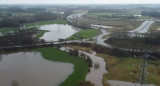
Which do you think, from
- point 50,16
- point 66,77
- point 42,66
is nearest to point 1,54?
point 42,66

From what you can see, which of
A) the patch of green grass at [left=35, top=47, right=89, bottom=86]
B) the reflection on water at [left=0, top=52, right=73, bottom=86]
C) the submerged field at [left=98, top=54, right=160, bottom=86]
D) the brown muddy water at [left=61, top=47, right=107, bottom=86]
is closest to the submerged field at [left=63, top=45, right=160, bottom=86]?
the submerged field at [left=98, top=54, right=160, bottom=86]

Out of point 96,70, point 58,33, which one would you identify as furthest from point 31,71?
point 58,33

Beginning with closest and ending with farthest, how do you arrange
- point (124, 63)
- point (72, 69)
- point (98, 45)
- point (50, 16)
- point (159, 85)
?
point (159, 85) → point (72, 69) → point (124, 63) → point (98, 45) → point (50, 16)

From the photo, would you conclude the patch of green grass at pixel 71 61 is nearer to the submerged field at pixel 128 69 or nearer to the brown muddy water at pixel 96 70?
the brown muddy water at pixel 96 70

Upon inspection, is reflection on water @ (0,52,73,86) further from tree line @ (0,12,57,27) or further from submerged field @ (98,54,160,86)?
tree line @ (0,12,57,27)

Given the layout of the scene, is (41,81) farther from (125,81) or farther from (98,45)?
(98,45)

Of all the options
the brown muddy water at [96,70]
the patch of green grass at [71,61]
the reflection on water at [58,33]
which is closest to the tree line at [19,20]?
the reflection on water at [58,33]
